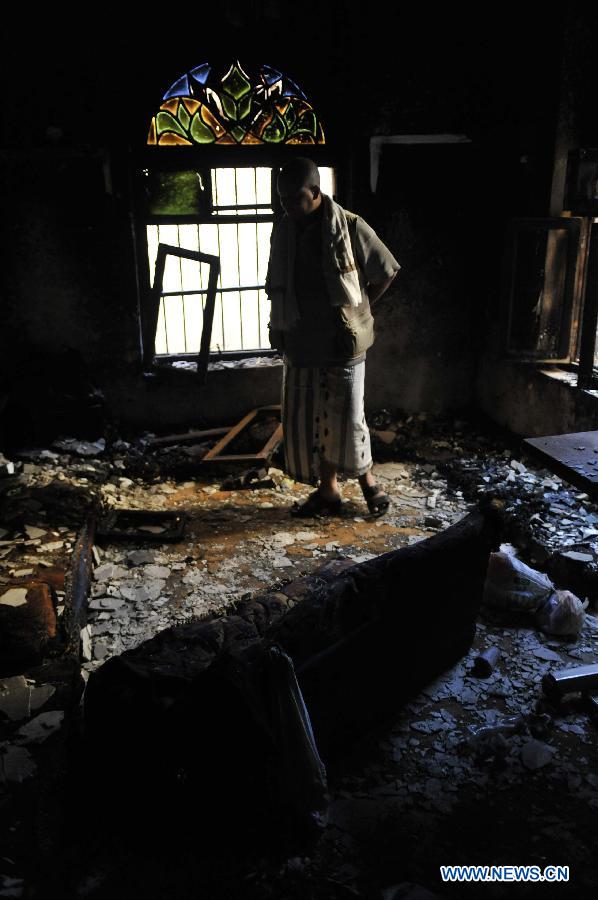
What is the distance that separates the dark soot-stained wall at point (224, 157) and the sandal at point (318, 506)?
166cm

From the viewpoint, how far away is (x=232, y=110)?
555 centimetres

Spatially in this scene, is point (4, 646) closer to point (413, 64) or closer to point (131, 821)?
point (131, 821)

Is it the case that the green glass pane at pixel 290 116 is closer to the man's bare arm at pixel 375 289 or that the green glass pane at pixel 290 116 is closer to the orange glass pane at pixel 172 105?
the orange glass pane at pixel 172 105

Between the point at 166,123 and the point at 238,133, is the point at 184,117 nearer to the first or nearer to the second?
the point at 166,123

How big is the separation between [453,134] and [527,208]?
847mm

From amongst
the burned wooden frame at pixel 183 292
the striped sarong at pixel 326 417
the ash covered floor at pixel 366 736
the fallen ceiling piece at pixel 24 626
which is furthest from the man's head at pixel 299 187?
the fallen ceiling piece at pixel 24 626

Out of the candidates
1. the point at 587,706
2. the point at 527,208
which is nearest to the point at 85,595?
the point at 587,706

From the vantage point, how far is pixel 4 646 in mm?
3090

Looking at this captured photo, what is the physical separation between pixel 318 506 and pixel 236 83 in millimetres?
3245

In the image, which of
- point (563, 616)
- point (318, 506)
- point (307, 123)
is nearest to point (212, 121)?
point (307, 123)

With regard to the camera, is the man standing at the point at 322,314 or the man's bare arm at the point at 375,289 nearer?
the man standing at the point at 322,314

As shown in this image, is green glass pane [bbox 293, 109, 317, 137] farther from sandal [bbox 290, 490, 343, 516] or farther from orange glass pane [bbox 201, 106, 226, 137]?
sandal [bbox 290, 490, 343, 516]

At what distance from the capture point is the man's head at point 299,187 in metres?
4.06

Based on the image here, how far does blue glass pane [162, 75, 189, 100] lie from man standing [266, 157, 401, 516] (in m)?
1.81
